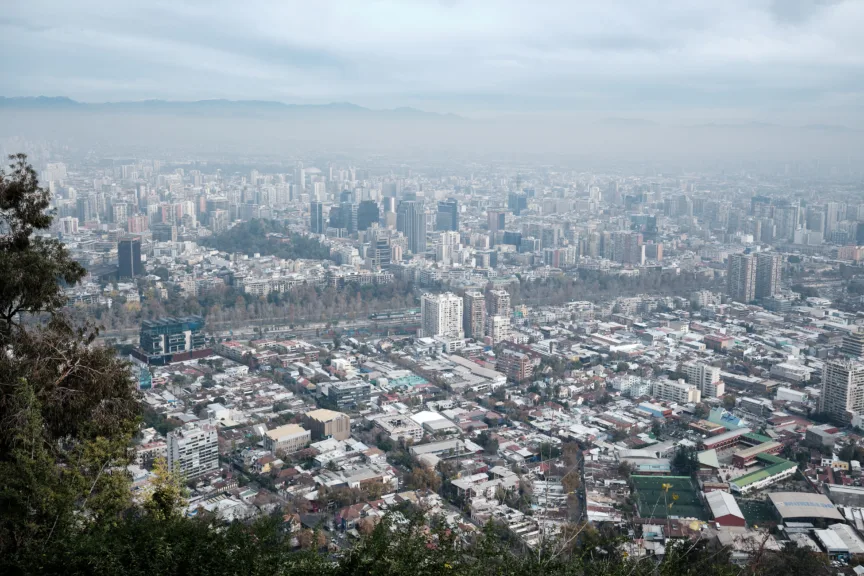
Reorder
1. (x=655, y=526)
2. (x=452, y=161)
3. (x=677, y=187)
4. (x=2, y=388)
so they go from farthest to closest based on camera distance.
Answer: (x=452, y=161) < (x=677, y=187) < (x=655, y=526) < (x=2, y=388)

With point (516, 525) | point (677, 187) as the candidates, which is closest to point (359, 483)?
point (516, 525)

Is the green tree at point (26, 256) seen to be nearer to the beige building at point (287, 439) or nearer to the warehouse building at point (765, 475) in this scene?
the beige building at point (287, 439)

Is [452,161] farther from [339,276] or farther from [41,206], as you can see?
[41,206]

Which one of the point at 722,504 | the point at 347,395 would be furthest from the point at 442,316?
the point at 722,504

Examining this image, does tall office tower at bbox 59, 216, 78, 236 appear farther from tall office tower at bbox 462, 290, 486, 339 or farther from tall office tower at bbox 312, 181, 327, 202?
tall office tower at bbox 462, 290, 486, 339

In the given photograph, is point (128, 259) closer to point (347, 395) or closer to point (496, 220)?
point (347, 395)
